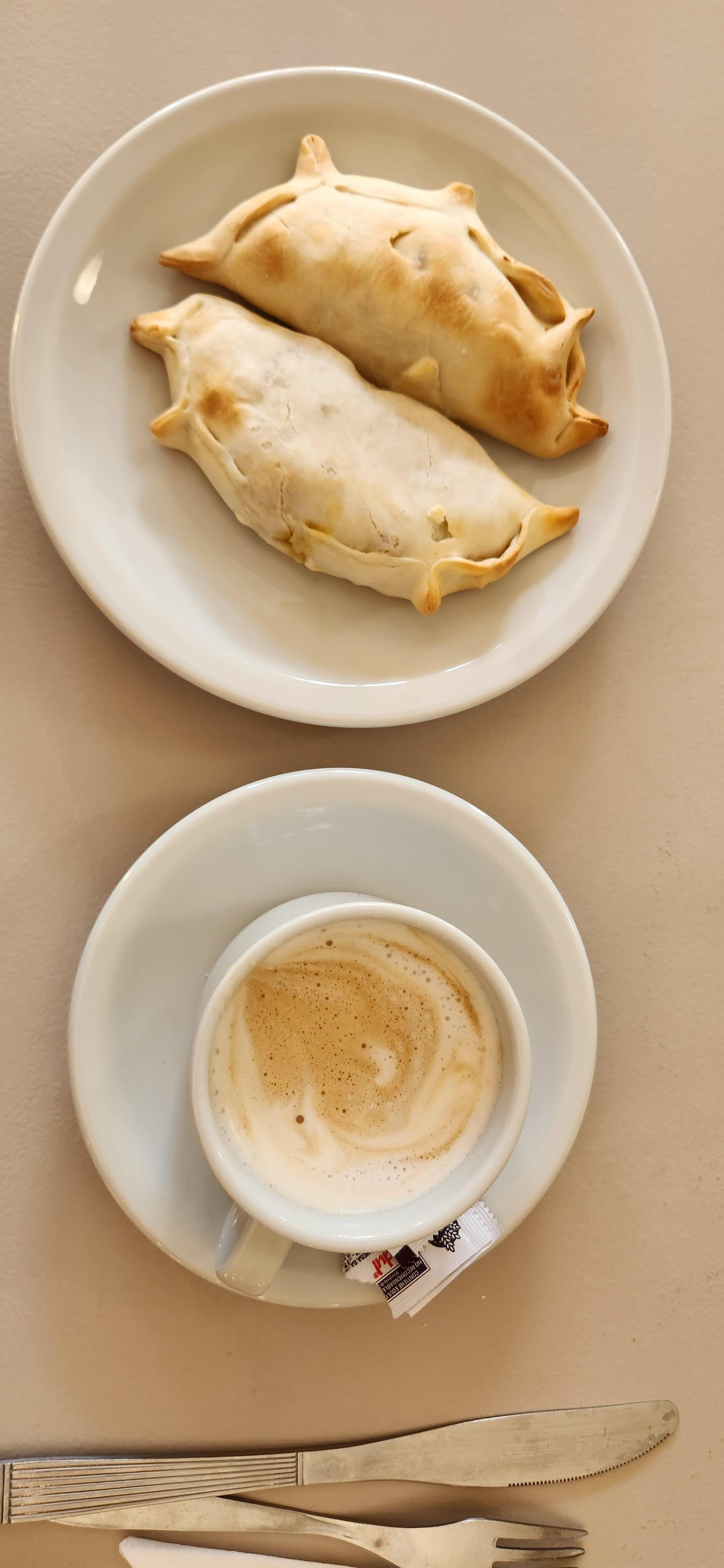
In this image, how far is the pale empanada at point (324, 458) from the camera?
0.80 meters

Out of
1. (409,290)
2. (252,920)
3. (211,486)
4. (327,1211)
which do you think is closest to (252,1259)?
(327,1211)

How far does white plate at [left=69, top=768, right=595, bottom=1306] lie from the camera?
0.76 meters

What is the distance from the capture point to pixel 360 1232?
2.29 ft

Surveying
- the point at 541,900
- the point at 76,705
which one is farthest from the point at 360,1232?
the point at 76,705

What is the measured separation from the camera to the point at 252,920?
801mm

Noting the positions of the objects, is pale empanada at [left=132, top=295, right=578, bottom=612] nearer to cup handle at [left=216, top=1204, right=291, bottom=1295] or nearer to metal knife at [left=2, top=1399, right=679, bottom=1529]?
cup handle at [left=216, top=1204, right=291, bottom=1295]

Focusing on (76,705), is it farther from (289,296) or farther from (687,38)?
(687,38)

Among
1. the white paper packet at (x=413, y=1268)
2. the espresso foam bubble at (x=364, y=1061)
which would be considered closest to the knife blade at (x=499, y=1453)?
the white paper packet at (x=413, y=1268)

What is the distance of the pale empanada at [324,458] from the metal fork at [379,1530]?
0.77 meters

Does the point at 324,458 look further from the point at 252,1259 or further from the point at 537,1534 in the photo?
the point at 537,1534

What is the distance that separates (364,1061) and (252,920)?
0.14 meters

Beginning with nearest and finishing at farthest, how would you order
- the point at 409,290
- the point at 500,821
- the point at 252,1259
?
the point at 252,1259, the point at 409,290, the point at 500,821

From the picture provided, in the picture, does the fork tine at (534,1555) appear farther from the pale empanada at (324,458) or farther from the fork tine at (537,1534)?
the pale empanada at (324,458)

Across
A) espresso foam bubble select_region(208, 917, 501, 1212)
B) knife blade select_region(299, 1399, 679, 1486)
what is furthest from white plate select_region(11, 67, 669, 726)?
knife blade select_region(299, 1399, 679, 1486)
